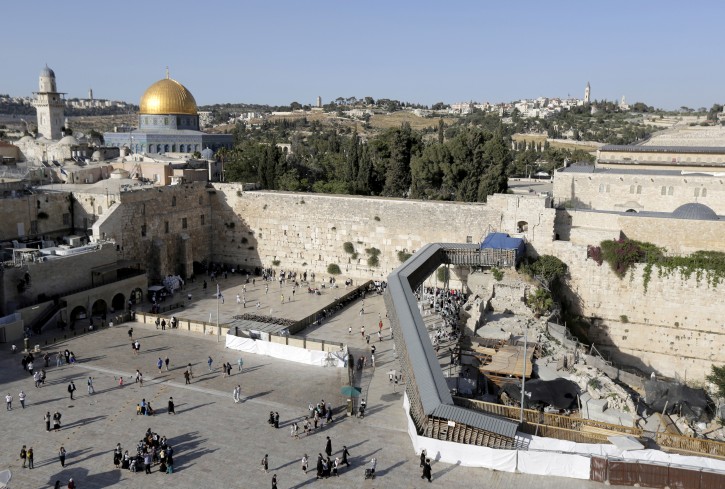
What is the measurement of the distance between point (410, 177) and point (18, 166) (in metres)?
23.0

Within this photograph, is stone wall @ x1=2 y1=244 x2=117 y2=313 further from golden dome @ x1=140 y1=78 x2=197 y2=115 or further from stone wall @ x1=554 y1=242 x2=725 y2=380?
golden dome @ x1=140 y1=78 x2=197 y2=115

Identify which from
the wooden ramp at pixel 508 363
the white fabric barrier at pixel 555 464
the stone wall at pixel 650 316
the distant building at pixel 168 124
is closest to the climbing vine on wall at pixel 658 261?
the stone wall at pixel 650 316

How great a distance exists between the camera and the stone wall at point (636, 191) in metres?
28.6

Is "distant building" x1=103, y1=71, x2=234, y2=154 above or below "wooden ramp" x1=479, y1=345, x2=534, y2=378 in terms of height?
above

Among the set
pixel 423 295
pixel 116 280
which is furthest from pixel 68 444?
pixel 423 295

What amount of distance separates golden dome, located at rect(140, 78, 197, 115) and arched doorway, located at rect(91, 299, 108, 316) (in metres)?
29.3

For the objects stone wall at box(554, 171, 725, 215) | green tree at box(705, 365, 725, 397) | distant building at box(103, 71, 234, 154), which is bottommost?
green tree at box(705, 365, 725, 397)

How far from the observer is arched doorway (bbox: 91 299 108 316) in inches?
1006

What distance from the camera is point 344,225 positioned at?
31.4 meters

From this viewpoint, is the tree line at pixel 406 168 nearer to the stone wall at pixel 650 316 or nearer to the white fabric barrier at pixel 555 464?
the stone wall at pixel 650 316

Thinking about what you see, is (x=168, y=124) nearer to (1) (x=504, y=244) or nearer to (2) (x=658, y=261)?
(1) (x=504, y=244)

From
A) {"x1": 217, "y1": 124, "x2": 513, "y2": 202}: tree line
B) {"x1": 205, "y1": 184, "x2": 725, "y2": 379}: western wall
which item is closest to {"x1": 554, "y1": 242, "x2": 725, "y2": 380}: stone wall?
{"x1": 205, "y1": 184, "x2": 725, "y2": 379}: western wall

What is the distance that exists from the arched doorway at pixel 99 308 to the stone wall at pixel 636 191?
22108mm

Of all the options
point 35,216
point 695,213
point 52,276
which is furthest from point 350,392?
point 35,216
